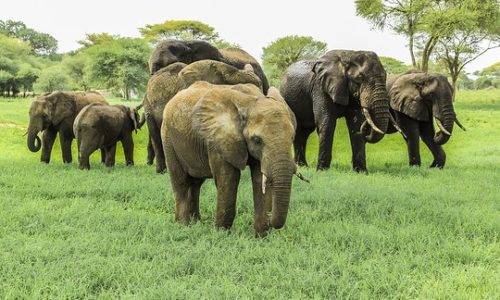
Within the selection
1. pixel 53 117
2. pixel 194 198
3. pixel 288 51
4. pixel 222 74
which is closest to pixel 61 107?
pixel 53 117

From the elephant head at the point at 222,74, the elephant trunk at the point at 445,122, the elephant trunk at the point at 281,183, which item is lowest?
the elephant trunk at the point at 281,183

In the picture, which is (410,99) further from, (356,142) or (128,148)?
(128,148)

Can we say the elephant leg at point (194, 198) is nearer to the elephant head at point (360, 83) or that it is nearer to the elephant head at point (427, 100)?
the elephant head at point (360, 83)

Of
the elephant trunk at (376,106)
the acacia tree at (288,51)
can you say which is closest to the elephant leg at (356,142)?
the elephant trunk at (376,106)

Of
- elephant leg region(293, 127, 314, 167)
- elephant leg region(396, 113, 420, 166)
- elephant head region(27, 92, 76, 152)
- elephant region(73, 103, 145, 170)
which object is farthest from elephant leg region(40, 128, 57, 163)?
elephant leg region(396, 113, 420, 166)

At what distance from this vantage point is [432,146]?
36.9ft

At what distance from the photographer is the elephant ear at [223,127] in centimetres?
481

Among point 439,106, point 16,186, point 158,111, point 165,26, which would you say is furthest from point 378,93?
point 165,26

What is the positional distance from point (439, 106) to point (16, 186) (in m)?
8.12

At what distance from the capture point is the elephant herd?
15.6 feet

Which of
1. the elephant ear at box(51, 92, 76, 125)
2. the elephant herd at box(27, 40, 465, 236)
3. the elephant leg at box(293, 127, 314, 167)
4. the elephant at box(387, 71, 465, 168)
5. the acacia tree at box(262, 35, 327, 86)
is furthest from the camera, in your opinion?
the acacia tree at box(262, 35, 327, 86)

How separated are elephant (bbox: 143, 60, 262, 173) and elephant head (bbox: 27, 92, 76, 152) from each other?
101 inches

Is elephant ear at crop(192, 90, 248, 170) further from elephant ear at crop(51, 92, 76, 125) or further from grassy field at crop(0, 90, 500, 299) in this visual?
elephant ear at crop(51, 92, 76, 125)

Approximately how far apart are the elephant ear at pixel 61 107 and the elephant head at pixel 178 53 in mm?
2310
